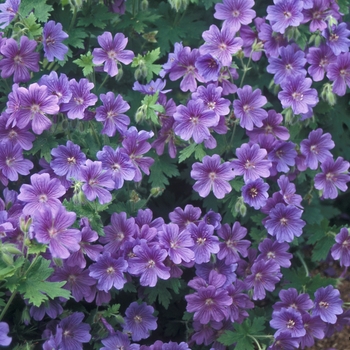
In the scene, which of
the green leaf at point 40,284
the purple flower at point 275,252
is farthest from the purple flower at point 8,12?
the purple flower at point 275,252

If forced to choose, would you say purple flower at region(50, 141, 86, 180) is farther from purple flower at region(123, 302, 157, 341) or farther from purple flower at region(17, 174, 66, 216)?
purple flower at region(123, 302, 157, 341)

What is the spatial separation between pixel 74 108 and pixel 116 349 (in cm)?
90

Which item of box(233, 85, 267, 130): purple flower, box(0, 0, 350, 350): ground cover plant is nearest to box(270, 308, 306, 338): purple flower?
box(0, 0, 350, 350): ground cover plant

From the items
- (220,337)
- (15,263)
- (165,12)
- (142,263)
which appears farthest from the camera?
(165,12)

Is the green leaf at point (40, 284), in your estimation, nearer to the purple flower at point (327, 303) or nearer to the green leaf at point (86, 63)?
the green leaf at point (86, 63)

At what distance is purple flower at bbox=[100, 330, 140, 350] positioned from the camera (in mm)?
2748

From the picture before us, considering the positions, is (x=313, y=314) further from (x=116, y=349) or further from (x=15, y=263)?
(x=15, y=263)

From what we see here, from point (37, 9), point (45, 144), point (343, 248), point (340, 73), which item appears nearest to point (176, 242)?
point (45, 144)

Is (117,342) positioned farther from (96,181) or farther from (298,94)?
(298,94)

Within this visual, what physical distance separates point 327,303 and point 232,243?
45cm

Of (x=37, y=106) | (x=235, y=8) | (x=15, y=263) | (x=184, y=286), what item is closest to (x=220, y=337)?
(x=184, y=286)

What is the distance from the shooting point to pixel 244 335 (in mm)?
2910

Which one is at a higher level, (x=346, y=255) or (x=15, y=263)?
(x=15, y=263)

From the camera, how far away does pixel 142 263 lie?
2.69m
